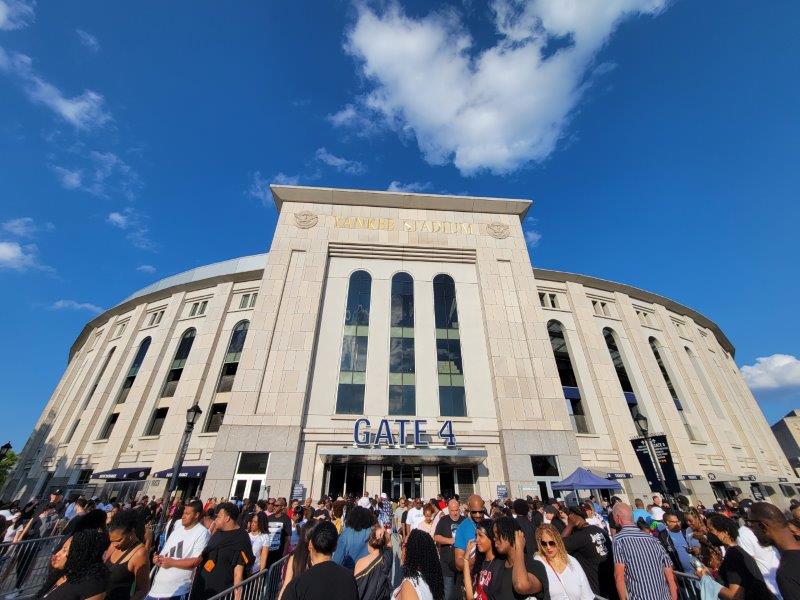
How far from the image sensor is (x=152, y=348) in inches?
1222

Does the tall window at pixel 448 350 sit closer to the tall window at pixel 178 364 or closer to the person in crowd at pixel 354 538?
the person in crowd at pixel 354 538

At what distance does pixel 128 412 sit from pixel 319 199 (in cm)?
2272

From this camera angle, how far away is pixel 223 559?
5051mm

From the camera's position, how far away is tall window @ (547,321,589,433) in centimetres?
2592

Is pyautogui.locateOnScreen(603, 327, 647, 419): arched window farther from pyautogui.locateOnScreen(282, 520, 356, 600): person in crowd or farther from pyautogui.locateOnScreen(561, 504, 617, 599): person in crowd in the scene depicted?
pyautogui.locateOnScreen(282, 520, 356, 600): person in crowd

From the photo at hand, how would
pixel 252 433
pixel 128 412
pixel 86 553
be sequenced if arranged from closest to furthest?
pixel 86 553, pixel 252 433, pixel 128 412

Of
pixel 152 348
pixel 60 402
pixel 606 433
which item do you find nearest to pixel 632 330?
pixel 606 433

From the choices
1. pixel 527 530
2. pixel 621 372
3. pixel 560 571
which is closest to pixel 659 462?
pixel 527 530

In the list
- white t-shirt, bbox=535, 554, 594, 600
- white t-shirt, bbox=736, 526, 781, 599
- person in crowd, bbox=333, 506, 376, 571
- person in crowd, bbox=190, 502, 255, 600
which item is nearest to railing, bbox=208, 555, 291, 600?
person in crowd, bbox=190, 502, 255, 600

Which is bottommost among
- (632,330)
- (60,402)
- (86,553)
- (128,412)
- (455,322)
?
(86,553)

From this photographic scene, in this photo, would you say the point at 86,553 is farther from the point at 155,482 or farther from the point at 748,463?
the point at 748,463

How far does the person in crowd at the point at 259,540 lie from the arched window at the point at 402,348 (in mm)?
15248

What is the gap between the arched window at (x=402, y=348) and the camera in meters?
21.9

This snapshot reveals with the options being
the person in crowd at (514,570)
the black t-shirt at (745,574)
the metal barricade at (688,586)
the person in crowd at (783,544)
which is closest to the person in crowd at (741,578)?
the black t-shirt at (745,574)
